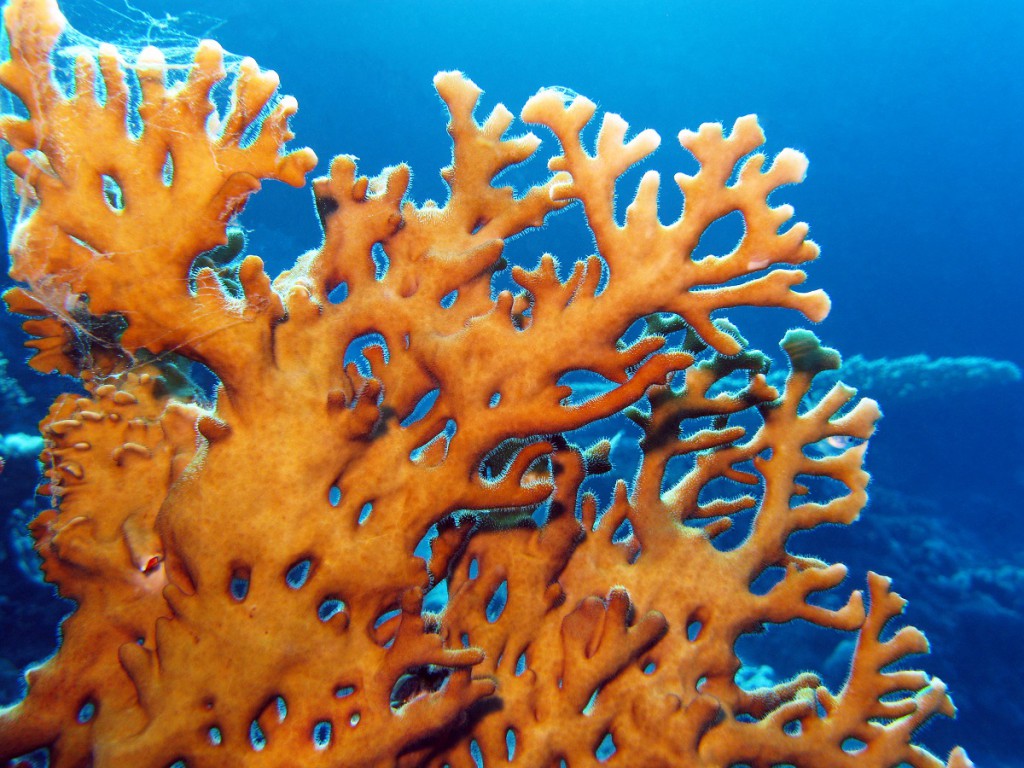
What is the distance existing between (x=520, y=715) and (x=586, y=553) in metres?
Result: 0.55

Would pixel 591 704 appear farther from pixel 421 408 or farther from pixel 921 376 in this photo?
pixel 921 376

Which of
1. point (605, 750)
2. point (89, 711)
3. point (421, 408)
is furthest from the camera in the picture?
point (421, 408)

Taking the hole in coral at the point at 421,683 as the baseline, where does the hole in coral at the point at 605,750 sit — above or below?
below

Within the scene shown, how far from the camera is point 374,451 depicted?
5.51 feet

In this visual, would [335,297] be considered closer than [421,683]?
No

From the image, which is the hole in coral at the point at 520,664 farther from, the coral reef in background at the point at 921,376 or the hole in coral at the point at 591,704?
the coral reef in background at the point at 921,376

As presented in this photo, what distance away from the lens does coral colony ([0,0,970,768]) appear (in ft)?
4.95

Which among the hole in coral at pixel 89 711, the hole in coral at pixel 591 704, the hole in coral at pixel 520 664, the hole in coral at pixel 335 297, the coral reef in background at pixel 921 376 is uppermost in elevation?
the coral reef in background at pixel 921 376

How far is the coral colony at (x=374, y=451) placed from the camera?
1.51 m

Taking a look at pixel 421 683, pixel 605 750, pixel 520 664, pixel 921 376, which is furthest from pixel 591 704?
pixel 921 376

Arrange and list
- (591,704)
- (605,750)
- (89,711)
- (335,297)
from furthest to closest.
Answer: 1. (605,750)
2. (335,297)
3. (591,704)
4. (89,711)

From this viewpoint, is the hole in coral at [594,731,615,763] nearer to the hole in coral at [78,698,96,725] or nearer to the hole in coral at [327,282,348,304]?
the hole in coral at [78,698,96,725]

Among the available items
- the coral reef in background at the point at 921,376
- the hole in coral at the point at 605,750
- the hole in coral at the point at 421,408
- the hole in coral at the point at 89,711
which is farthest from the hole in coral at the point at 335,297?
the coral reef in background at the point at 921,376

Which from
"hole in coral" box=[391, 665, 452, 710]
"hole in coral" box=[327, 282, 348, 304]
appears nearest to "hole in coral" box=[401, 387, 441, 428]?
"hole in coral" box=[327, 282, 348, 304]
